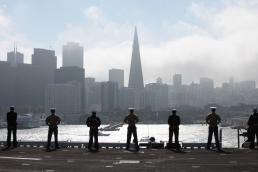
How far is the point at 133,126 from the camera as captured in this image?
86.0ft

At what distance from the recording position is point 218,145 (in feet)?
80.9

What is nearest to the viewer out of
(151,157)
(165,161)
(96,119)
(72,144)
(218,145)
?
(165,161)

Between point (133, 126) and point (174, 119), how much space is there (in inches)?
84.2

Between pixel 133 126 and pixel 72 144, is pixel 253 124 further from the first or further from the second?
pixel 72 144

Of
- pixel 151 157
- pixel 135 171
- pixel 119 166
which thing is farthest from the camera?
pixel 151 157

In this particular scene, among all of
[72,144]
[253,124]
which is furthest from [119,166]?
[72,144]

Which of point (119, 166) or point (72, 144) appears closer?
point (119, 166)

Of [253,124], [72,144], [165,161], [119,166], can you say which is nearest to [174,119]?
[253,124]

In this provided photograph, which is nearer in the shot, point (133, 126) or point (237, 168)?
point (237, 168)

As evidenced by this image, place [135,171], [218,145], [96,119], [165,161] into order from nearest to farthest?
[135,171] < [165,161] < [218,145] < [96,119]

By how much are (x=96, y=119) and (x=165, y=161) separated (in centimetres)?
871

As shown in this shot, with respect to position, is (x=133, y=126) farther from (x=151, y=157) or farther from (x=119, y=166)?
(x=119, y=166)

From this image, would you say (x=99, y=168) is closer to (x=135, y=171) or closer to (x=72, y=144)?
(x=135, y=171)

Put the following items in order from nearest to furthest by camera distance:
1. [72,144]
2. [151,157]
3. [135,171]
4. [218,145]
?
[135,171] → [151,157] → [218,145] → [72,144]
